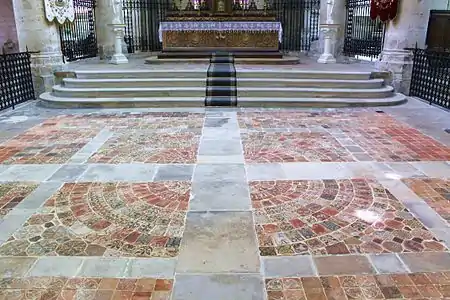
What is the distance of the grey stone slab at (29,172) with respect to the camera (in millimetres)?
3775

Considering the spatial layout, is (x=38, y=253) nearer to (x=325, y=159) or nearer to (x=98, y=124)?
(x=325, y=159)

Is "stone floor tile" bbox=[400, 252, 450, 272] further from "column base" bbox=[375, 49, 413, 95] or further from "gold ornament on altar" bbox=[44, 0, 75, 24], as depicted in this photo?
"gold ornament on altar" bbox=[44, 0, 75, 24]

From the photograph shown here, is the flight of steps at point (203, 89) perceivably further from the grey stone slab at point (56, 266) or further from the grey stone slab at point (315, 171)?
the grey stone slab at point (56, 266)

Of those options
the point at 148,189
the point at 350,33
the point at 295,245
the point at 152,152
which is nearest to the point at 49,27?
the point at 152,152

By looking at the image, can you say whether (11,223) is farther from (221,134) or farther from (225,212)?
(221,134)

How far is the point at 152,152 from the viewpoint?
4.49 meters

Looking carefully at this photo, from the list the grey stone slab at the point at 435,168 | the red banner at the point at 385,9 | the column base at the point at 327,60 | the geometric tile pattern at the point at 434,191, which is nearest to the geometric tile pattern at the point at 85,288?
the geometric tile pattern at the point at 434,191

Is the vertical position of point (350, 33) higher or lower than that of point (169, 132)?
higher

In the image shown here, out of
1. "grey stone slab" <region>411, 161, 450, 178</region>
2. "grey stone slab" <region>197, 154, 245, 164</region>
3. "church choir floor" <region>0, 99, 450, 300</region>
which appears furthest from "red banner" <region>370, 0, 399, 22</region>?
"grey stone slab" <region>197, 154, 245, 164</region>

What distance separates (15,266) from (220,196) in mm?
1551

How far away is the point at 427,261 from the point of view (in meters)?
2.45

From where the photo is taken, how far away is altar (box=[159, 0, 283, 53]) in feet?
31.3

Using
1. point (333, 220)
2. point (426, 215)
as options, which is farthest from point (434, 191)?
point (333, 220)

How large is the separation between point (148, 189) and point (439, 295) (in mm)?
2282
